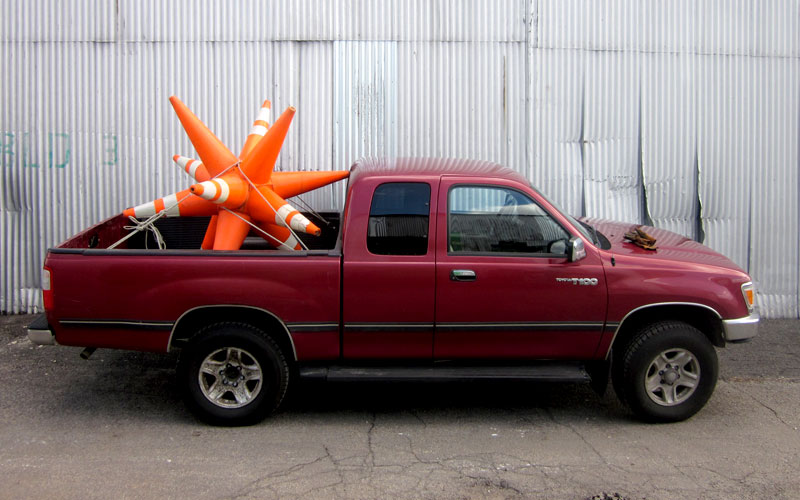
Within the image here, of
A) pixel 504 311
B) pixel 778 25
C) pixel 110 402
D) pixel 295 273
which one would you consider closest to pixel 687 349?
pixel 504 311

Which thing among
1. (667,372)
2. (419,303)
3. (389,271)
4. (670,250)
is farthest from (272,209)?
(667,372)

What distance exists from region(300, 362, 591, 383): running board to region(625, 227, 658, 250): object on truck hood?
1.02 m

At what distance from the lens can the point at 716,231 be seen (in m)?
8.24

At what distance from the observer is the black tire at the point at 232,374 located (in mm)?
5117

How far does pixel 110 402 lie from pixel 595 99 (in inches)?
229

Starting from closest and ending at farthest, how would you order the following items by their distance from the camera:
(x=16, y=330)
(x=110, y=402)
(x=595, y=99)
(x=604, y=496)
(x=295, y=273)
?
(x=604, y=496) < (x=295, y=273) < (x=110, y=402) < (x=16, y=330) < (x=595, y=99)

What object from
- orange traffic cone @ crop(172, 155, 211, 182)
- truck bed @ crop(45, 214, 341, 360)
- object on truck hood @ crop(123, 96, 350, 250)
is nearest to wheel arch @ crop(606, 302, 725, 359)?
truck bed @ crop(45, 214, 341, 360)

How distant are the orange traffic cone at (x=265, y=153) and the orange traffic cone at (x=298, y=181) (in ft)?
0.75

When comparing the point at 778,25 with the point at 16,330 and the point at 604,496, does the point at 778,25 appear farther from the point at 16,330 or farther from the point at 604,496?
the point at 16,330

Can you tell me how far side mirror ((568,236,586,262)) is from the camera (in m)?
5.04

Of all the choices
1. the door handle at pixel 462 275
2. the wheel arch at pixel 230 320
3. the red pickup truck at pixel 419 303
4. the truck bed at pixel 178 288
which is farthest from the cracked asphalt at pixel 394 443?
the door handle at pixel 462 275

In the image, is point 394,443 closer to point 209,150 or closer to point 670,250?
point 670,250

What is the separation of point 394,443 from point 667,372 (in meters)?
2.02

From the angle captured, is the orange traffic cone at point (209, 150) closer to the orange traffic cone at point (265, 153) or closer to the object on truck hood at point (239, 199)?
the object on truck hood at point (239, 199)
